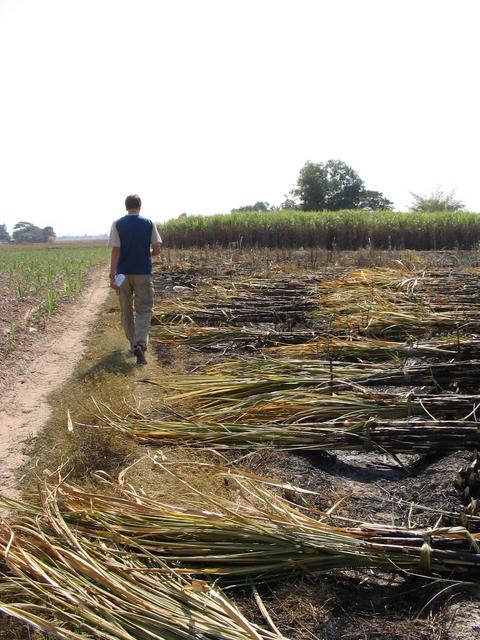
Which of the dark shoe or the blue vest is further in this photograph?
the blue vest

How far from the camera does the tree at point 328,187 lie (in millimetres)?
48469

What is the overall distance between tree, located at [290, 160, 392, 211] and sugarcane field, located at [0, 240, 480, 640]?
42704 millimetres

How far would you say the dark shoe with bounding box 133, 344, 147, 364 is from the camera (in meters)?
6.15

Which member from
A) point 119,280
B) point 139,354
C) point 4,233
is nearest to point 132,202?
point 119,280

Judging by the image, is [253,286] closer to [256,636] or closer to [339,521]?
[339,521]

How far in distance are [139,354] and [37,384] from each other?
1.04 meters

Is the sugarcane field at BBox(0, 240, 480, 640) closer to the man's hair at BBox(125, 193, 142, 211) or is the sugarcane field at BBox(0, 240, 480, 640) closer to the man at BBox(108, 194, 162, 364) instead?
the man at BBox(108, 194, 162, 364)

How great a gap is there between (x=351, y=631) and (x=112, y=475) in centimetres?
175

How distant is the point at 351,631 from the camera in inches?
84.5

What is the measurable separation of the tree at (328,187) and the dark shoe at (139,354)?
142 ft

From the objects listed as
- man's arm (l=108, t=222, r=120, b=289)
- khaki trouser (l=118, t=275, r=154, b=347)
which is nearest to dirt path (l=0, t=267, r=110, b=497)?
khaki trouser (l=118, t=275, r=154, b=347)

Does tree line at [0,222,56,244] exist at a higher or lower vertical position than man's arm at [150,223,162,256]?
higher

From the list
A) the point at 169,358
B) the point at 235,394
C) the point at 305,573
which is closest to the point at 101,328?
the point at 169,358

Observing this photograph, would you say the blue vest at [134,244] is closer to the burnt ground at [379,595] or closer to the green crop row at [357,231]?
the burnt ground at [379,595]
